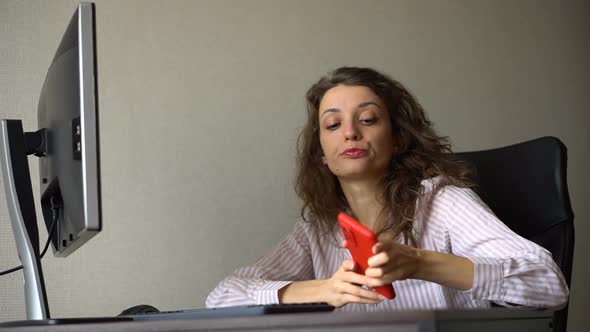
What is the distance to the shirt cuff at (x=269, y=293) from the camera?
1.58m

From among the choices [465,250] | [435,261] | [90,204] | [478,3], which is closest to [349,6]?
[478,3]

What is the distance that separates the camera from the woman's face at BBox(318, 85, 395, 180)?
1.83 meters

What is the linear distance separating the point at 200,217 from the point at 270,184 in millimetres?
250

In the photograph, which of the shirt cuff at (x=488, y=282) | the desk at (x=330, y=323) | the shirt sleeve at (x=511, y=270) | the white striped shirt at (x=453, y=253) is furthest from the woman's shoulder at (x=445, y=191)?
the desk at (x=330, y=323)

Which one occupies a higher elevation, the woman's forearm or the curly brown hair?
the curly brown hair

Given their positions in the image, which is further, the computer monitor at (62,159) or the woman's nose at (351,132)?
the woman's nose at (351,132)

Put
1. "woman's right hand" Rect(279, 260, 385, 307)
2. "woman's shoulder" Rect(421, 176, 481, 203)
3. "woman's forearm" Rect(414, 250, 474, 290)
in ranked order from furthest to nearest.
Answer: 1. "woman's shoulder" Rect(421, 176, 481, 203)
2. "woman's forearm" Rect(414, 250, 474, 290)
3. "woman's right hand" Rect(279, 260, 385, 307)

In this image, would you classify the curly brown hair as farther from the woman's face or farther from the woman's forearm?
the woman's forearm

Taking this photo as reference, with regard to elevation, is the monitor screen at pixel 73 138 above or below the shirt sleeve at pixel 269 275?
above

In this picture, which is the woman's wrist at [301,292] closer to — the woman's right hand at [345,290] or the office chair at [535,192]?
the woman's right hand at [345,290]

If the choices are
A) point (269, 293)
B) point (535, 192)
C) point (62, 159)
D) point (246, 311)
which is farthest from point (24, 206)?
point (535, 192)

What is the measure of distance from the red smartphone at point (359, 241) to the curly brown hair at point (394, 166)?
67cm

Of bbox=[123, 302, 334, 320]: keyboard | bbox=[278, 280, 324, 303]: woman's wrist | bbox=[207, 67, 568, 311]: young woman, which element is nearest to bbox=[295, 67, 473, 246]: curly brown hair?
bbox=[207, 67, 568, 311]: young woman

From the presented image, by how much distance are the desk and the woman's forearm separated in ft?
1.07
